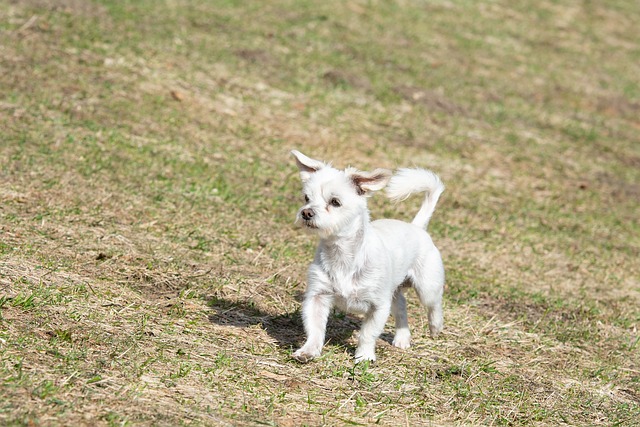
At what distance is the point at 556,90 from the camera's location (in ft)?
60.1

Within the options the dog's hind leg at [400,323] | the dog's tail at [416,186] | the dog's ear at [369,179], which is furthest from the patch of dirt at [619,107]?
the dog's ear at [369,179]

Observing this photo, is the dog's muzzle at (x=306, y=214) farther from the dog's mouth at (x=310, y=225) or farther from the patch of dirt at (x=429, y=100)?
the patch of dirt at (x=429, y=100)

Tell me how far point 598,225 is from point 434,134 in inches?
133

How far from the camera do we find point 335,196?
5.95m

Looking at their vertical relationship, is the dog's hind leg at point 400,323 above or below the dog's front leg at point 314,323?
below

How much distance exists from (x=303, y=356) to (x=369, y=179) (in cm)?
134

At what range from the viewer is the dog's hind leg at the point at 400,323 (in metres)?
6.82

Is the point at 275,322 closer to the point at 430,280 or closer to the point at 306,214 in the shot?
the point at 430,280

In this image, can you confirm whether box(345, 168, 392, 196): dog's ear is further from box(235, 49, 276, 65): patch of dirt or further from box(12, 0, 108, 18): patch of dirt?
box(12, 0, 108, 18): patch of dirt

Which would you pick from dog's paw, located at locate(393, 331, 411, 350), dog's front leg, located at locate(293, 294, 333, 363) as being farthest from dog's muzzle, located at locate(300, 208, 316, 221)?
dog's paw, located at locate(393, 331, 411, 350)

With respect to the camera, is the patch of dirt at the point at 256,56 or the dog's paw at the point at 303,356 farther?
the patch of dirt at the point at 256,56

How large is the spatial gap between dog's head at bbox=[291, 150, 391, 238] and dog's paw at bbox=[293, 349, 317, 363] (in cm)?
83

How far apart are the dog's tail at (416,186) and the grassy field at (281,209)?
1.03 meters

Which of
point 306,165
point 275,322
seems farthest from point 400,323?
point 306,165
